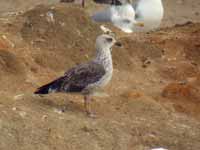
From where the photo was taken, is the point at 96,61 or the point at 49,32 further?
the point at 49,32

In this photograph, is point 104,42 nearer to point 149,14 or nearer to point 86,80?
point 86,80

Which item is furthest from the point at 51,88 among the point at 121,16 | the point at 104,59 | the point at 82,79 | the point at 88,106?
the point at 121,16

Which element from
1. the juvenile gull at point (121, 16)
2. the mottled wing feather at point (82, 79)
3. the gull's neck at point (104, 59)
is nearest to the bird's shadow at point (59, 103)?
the mottled wing feather at point (82, 79)

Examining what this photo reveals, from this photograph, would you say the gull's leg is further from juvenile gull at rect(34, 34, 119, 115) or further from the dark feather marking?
the dark feather marking

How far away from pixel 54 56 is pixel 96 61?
2042 mm

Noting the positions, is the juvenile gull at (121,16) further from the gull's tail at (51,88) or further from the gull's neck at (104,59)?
the gull's tail at (51,88)

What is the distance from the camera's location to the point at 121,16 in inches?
558

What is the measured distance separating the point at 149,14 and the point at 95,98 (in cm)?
636

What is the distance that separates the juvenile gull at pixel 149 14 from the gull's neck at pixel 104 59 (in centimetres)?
623

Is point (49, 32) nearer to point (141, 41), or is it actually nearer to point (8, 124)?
point (141, 41)

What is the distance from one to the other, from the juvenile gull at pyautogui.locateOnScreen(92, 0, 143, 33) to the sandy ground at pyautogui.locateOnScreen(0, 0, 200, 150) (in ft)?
1.43

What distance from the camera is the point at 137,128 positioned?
7.21 metres

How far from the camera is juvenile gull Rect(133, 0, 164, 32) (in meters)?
14.3

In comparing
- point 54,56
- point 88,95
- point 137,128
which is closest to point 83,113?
point 88,95
